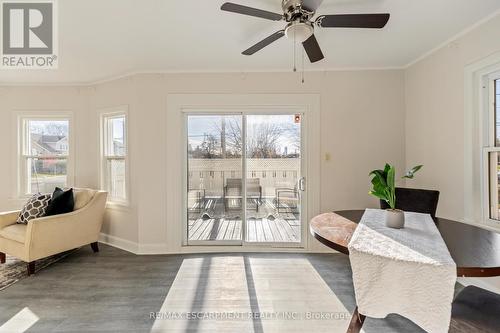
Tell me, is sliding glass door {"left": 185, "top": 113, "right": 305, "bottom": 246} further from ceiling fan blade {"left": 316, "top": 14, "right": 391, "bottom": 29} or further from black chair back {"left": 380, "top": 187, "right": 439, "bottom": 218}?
ceiling fan blade {"left": 316, "top": 14, "right": 391, "bottom": 29}

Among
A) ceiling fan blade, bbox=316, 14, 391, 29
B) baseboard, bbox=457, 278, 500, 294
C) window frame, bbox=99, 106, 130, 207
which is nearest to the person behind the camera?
ceiling fan blade, bbox=316, 14, 391, 29

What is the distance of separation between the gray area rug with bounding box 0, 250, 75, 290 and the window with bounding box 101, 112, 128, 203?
102cm

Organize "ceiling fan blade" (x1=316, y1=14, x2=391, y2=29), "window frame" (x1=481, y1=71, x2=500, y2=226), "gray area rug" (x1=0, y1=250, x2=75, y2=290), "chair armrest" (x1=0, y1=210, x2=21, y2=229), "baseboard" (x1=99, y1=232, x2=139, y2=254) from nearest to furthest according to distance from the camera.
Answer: "ceiling fan blade" (x1=316, y1=14, x2=391, y2=29)
"window frame" (x1=481, y1=71, x2=500, y2=226)
"gray area rug" (x1=0, y1=250, x2=75, y2=290)
"chair armrest" (x1=0, y1=210, x2=21, y2=229)
"baseboard" (x1=99, y1=232, x2=139, y2=254)

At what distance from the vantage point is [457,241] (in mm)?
1428

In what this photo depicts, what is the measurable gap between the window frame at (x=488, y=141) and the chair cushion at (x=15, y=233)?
15.8 ft

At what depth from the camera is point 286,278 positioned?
250 centimetres

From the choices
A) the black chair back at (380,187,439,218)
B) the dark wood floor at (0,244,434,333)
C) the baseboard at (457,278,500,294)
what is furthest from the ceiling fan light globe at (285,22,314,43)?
the baseboard at (457,278,500,294)

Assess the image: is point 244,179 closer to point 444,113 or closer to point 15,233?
point 444,113

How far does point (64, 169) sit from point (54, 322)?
8.95 ft

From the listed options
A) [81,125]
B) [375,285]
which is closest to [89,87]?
[81,125]

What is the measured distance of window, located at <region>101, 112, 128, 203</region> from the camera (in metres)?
3.50

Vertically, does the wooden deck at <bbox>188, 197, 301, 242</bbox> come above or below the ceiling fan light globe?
below

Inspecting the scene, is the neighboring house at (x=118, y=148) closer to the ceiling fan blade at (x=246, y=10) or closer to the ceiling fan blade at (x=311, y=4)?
the ceiling fan blade at (x=246, y=10)

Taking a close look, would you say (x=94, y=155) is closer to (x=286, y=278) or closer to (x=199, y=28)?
(x=199, y=28)
